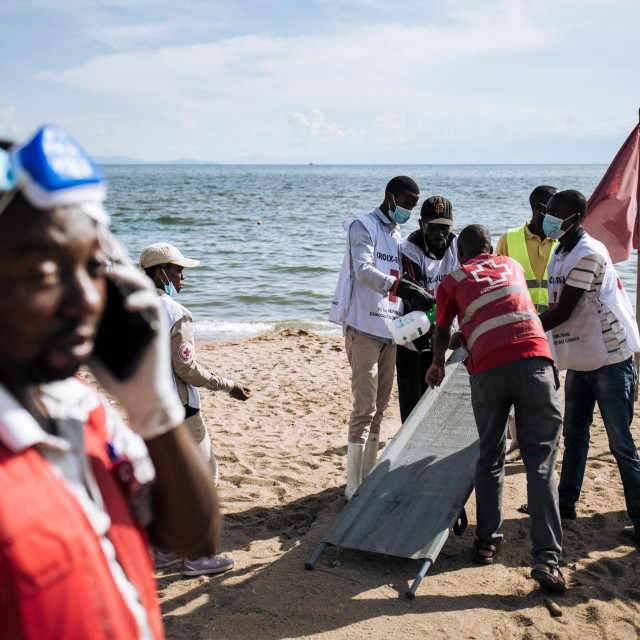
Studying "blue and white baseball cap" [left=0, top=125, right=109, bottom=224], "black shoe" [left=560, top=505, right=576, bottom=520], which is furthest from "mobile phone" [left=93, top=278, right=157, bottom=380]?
"black shoe" [left=560, top=505, right=576, bottom=520]

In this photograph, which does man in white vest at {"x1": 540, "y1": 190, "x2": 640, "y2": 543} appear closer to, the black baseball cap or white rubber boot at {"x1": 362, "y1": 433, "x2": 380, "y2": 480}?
the black baseball cap

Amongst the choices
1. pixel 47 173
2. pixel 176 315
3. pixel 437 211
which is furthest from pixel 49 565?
pixel 437 211

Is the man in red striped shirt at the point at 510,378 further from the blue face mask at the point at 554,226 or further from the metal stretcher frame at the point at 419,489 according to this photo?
the blue face mask at the point at 554,226

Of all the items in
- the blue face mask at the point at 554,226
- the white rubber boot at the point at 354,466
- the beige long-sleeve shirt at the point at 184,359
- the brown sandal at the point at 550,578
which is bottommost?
the brown sandal at the point at 550,578

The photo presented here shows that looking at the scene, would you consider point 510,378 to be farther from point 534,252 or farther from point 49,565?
point 49,565

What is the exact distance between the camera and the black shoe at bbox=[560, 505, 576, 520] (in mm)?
4996

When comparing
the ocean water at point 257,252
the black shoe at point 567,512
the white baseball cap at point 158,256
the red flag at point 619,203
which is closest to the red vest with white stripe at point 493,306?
the black shoe at point 567,512

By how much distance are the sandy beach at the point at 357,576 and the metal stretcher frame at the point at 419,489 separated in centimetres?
19

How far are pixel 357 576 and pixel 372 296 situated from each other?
1916 mm

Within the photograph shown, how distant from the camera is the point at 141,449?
3.78 ft

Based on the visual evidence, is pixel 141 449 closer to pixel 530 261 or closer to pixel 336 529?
pixel 336 529

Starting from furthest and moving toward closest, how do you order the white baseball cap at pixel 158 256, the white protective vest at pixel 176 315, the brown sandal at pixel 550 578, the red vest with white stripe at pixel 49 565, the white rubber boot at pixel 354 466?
the white rubber boot at pixel 354 466
the white baseball cap at pixel 158 256
the white protective vest at pixel 176 315
the brown sandal at pixel 550 578
the red vest with white stripe at pixel 49 565

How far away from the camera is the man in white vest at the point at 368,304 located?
5016mm

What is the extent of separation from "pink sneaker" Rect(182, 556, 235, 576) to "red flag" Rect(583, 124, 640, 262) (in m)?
4.36
